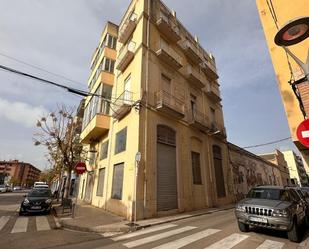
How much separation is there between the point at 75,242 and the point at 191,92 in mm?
14845

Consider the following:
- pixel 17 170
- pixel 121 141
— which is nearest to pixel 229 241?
pixel 121 141

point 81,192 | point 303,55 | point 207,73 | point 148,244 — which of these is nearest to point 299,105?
point 303,55

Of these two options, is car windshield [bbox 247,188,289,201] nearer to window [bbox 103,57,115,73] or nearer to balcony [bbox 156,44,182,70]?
balcony [bbox 156,44,182,70]

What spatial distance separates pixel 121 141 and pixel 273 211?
1009 centimetres

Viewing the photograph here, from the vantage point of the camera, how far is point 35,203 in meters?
12.2

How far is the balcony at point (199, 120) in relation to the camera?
1596 cm

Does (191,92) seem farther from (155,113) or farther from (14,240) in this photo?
(14,240)

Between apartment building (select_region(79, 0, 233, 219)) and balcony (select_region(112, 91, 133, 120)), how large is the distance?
0.08 m

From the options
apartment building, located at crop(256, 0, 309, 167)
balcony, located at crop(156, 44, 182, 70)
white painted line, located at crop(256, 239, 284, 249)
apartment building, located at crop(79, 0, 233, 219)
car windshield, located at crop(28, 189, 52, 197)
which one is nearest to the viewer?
white painted line, located at crop(256, 239, 284, 249)

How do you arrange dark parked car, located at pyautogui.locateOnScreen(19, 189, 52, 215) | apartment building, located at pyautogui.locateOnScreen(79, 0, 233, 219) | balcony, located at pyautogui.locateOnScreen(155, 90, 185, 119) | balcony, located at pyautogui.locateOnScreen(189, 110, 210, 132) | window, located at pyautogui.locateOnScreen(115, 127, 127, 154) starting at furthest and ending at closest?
balcony, located at pyautogui.locateOnScreen(189, 110, 210, 132) < window, located at pyautogui.locateOnScreen(115, 127, 127, 154) < balcony, located at pyautogui.locateOnScreen(155, 90, 185, 119) < dark parked car, located at pyautogui.locateOnScreen(19, 189, 52, 215) < apartment building, located at pyautogui.locateOnScreen(79, 0, 233, 219)

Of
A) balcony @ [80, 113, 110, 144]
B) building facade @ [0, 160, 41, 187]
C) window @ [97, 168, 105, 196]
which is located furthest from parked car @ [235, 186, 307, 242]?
building facade @ [0, 160, 41, 187]

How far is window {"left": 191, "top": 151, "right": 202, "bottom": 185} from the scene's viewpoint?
15.3m

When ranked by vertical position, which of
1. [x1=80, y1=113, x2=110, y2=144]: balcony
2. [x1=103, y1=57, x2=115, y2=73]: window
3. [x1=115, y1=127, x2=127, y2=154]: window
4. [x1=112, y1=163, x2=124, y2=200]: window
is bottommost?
[x1=112, y1=163, x2=124, y2=200]: window

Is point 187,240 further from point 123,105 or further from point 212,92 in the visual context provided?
point 212,92
